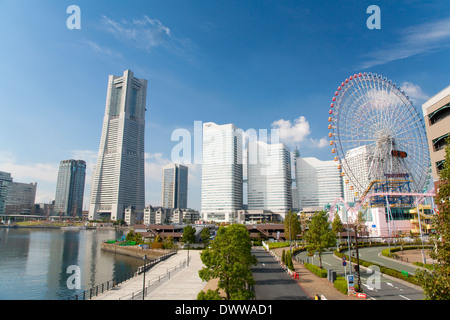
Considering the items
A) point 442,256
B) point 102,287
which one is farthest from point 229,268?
point 102,287

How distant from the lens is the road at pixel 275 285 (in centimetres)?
2928

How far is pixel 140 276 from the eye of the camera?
1729 inches

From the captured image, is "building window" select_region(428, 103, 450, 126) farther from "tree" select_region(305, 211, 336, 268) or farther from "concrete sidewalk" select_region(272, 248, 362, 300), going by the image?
"concrete sidewalk" select_region(272, 248, 362, 300)

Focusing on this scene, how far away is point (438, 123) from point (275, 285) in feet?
115

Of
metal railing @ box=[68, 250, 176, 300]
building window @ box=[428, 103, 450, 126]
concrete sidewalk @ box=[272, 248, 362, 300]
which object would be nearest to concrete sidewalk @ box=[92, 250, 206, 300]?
metal railing @ box=[68, 250, 176, 300]

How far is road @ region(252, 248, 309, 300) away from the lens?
29.3 m

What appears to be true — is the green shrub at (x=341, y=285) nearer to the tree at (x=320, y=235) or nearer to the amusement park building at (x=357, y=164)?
the tree at (x=320, y=235)

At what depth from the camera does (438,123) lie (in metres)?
41.6

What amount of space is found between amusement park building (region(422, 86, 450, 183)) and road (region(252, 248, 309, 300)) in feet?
93.5

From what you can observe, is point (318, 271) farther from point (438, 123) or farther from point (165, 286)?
point (438, 123)

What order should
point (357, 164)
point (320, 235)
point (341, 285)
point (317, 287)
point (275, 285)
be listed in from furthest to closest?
point (357, 164)
point (320, 235)
point (275, 285)
point (317, 287)
point (341, 285)

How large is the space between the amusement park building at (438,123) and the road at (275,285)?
28.5m
